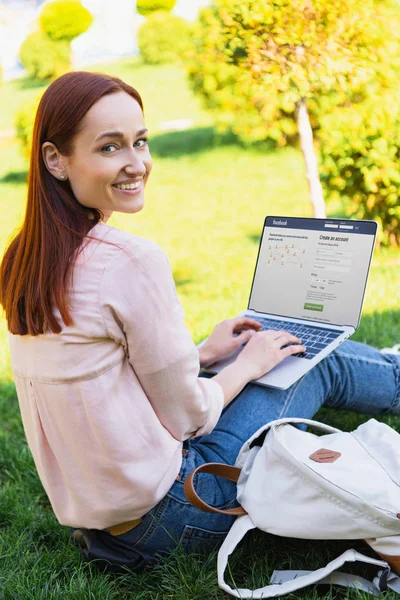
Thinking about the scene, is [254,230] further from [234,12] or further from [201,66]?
[234,12]

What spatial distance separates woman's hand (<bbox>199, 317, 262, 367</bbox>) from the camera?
7.38 ft

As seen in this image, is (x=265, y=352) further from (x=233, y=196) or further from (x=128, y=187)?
(x=233, y=196)

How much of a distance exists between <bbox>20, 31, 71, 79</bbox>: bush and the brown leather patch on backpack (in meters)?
7.64

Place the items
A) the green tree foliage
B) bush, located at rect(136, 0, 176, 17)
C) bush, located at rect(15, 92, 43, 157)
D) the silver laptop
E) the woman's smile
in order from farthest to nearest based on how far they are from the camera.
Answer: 1. bush, located at rect(15, 92, 43, 157)
2. bush, located at rect(136, 0, 176, 17)
3. the green tree foliage
4. the silver laptop
5. the woman's smile

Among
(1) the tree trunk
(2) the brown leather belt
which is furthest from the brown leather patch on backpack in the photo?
(1) the tree trunk

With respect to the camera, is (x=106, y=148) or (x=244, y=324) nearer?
(x=106, y=148)

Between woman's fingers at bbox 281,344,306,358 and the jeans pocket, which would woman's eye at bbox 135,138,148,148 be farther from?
the jeans pocket

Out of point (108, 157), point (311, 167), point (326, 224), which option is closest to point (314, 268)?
point (326, 224)

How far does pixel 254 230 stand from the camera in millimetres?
6719

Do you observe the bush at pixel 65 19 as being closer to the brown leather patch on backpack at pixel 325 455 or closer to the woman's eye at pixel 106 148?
the woman's eye at pixel 106 148

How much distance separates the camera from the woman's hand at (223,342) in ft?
7.38

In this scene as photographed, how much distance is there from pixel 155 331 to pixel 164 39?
32.1 feet

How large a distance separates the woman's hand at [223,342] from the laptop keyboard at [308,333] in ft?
0.52

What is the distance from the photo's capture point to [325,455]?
1.74 metres
